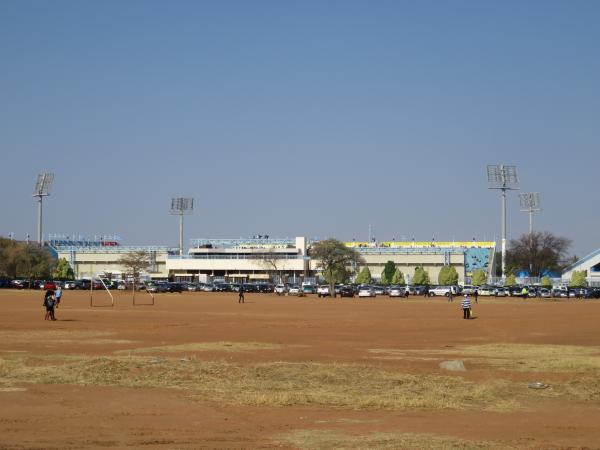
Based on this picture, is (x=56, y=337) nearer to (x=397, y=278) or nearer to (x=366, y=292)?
(x=366, y=292)

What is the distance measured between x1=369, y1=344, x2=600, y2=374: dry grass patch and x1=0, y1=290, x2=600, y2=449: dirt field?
0.20 ft

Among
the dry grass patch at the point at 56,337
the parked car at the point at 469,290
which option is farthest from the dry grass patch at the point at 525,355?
the parked car at the point at 469,290

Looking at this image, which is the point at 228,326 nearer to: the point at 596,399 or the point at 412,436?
the point at 596,399

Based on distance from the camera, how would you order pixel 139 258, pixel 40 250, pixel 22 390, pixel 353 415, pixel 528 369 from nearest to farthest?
1. pixel 353 415
2. pixel 22 390
3. pixel 528 369
4. pixel 40 250
5. pixel 139 258

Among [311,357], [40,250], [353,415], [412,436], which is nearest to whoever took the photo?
[412,436]

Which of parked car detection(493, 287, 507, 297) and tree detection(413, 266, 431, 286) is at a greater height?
tree detection(413, 266, 431, 286)

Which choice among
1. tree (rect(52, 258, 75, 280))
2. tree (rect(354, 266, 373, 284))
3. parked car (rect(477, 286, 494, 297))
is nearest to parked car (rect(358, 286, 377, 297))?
parked car (rect(477, 286, 494, 297))

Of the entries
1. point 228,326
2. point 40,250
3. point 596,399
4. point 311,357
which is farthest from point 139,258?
point 596,399

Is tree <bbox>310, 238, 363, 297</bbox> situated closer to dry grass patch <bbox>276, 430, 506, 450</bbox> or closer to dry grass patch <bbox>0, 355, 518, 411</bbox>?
dry grass patch <bbox>0, 355, 518, 411</bbox>

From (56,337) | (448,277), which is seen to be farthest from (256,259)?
(56,337)

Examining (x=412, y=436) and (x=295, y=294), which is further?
(x=295, y=294)

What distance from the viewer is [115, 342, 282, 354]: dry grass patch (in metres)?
32.1

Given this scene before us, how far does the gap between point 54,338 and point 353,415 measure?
21.5 m

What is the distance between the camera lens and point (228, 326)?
47.4 meters
